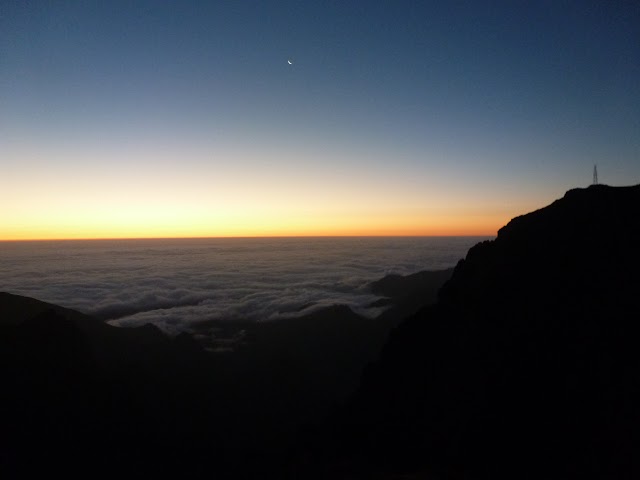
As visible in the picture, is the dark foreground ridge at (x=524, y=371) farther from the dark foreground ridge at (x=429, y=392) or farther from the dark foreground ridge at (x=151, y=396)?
the dark foreground ridge at (x=151, y=396)

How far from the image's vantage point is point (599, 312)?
12320 millimetres

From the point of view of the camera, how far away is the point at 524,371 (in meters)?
12.8

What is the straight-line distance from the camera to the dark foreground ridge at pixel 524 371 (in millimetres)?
10258

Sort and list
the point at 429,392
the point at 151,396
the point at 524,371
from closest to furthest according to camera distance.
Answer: the point at 524,371
the point at 429,392
the point at 151,396

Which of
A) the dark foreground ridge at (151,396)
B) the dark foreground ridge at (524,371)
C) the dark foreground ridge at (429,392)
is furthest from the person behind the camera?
the dark foreground ridge at (151,396)

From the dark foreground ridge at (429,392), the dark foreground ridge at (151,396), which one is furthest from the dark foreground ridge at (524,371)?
the dark foreground ridge at (151,396)

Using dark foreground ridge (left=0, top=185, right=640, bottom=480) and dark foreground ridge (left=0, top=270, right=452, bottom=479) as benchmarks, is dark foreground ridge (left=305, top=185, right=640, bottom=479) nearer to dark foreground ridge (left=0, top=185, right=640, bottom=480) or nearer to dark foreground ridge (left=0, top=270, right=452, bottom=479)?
dark foreground ridge (left=0, top=185, right=640, bottom=480)

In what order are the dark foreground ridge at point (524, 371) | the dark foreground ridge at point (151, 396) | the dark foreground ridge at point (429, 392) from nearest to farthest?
the dark foreground ridge at point (524, 371), the dark foreground ridge at point (429, 392), the dark foreground ridge at point (151, 396)

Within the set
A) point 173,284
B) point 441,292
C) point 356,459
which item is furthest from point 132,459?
point 173,284

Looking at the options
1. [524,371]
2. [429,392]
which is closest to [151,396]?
[429,392]

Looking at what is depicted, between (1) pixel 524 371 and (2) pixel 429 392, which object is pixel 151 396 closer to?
(2) pixel 429 392

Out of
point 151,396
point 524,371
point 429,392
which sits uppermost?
point 524,371

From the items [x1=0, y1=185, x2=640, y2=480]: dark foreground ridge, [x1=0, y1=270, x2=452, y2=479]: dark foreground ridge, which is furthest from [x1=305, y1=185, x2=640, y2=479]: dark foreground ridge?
[x1=0, y1=270, x2=452, y2=479]: dark foreground ridge

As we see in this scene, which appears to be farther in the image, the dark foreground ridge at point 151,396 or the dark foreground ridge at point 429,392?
the dark foreground ridge at point 151,396
